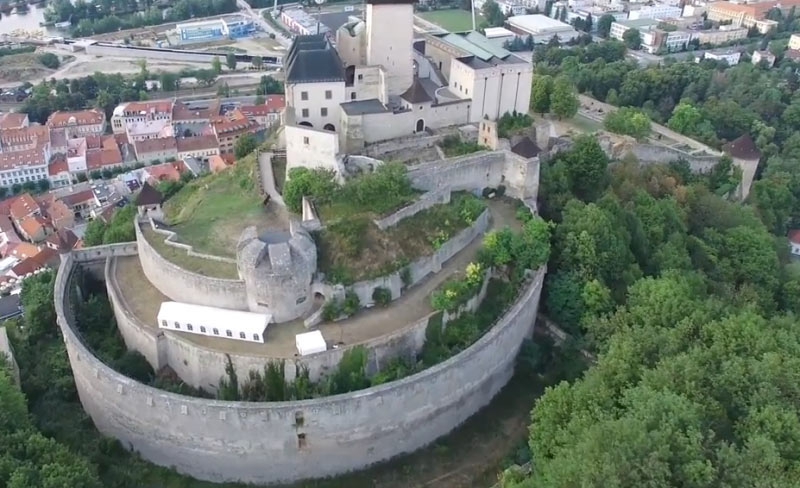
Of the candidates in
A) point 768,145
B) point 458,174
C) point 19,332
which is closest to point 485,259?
point 458,174

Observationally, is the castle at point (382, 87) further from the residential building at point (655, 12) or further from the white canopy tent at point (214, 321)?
the residential building at point (655, 12)

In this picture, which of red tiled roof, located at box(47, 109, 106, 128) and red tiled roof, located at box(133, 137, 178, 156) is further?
red tiled roof, located at box(47, 109, 106, 128)

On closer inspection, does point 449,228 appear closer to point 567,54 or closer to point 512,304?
point 512,304

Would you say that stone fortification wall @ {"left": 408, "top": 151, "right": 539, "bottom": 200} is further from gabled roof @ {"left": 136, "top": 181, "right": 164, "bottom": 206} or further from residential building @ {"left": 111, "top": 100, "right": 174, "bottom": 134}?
residential building @ {"left": 111, "top": 100, "right": 174, "bottom": 134}

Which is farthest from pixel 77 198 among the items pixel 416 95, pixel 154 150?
pixel 416 95

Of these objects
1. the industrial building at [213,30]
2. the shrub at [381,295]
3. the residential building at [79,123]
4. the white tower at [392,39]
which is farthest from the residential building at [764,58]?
the residential building at [79,123]

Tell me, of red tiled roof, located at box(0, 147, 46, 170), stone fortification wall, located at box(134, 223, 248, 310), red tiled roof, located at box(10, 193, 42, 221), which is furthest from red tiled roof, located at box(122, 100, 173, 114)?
stone fortification wall, located at box(134, 223, 248, 310)

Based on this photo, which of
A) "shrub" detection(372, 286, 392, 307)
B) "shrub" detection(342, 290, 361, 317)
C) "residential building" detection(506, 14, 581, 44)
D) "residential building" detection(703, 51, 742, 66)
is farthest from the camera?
"residential building" detection(506, 14, 581, 44)
